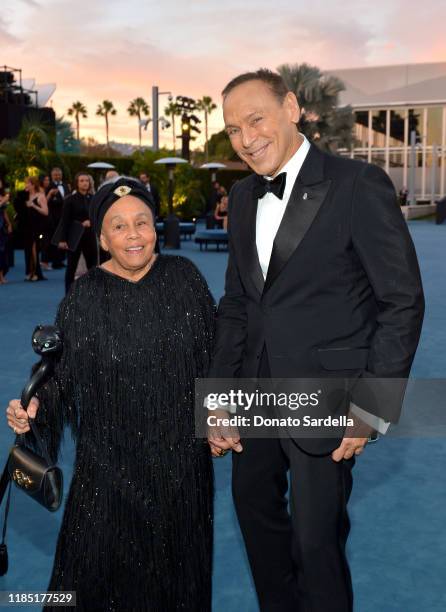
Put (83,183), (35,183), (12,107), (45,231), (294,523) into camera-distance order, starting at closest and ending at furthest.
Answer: (294,523)
(83,183)
(35,183)
(45,231)
(12,107)

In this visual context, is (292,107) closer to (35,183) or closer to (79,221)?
(79,221)

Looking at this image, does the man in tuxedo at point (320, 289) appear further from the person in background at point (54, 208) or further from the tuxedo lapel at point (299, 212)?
the person in background at point (54, 208)

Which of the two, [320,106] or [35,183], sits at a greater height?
[320,106]

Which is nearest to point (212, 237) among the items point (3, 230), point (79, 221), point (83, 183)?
point (3, 230)

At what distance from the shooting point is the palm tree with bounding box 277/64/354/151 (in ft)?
119

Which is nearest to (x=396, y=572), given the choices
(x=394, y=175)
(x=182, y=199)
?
(x=182, y=199)

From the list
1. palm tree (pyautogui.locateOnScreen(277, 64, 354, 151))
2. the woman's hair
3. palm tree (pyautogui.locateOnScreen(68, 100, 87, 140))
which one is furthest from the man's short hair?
palm tree (pyautogui.locateOnScreen(68, 100, 87, 140))

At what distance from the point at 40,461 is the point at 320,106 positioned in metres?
36.2

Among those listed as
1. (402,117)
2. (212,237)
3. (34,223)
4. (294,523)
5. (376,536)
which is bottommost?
(376,536)

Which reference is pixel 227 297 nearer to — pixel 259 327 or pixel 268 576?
pixel 259 327

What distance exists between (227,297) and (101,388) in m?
0.54

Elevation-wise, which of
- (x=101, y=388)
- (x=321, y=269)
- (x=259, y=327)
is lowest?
(x=101, y=388)

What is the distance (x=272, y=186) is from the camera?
7.32 ft

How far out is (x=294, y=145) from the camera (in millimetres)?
2248
